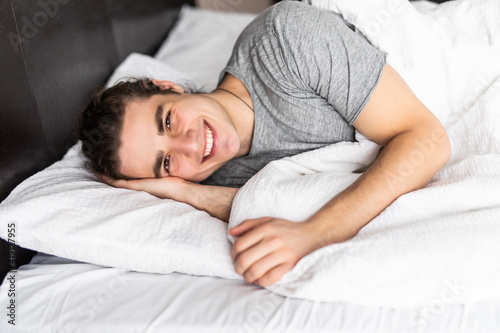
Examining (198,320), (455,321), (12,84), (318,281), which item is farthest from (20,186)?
(455,321)

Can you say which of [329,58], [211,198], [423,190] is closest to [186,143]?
[211,198]

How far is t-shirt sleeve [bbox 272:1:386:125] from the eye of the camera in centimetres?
92

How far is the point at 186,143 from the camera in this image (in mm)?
995

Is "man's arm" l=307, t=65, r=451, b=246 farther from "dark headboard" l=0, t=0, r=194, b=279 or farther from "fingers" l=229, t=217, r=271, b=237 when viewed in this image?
"dark headboard" l=0, t=0, r=194, b=279

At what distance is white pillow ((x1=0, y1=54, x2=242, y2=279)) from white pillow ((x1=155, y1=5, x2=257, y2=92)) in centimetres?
64

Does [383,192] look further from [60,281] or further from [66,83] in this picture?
[66,83]

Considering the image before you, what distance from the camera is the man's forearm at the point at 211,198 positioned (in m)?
0.99

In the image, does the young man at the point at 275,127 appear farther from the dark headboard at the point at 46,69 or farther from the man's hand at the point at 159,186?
the dark headboard at the point at 46,69

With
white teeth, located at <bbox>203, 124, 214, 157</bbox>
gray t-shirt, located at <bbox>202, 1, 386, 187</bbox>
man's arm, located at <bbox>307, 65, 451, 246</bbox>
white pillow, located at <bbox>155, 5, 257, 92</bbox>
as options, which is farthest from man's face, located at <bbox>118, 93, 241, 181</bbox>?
white pillow, located at <bbox>155, 5, 257, 92</bbox>

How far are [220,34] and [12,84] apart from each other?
3.18ft

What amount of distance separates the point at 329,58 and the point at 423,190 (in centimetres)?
33

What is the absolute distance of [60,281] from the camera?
83cm

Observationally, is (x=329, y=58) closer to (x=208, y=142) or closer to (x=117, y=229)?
(x=208, y=142)

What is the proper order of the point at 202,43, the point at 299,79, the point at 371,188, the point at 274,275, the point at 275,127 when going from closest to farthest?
the point at 274,275 < the point at 371,188 < the point at 299,79 < the point at 275,127 < the point at 202,43
